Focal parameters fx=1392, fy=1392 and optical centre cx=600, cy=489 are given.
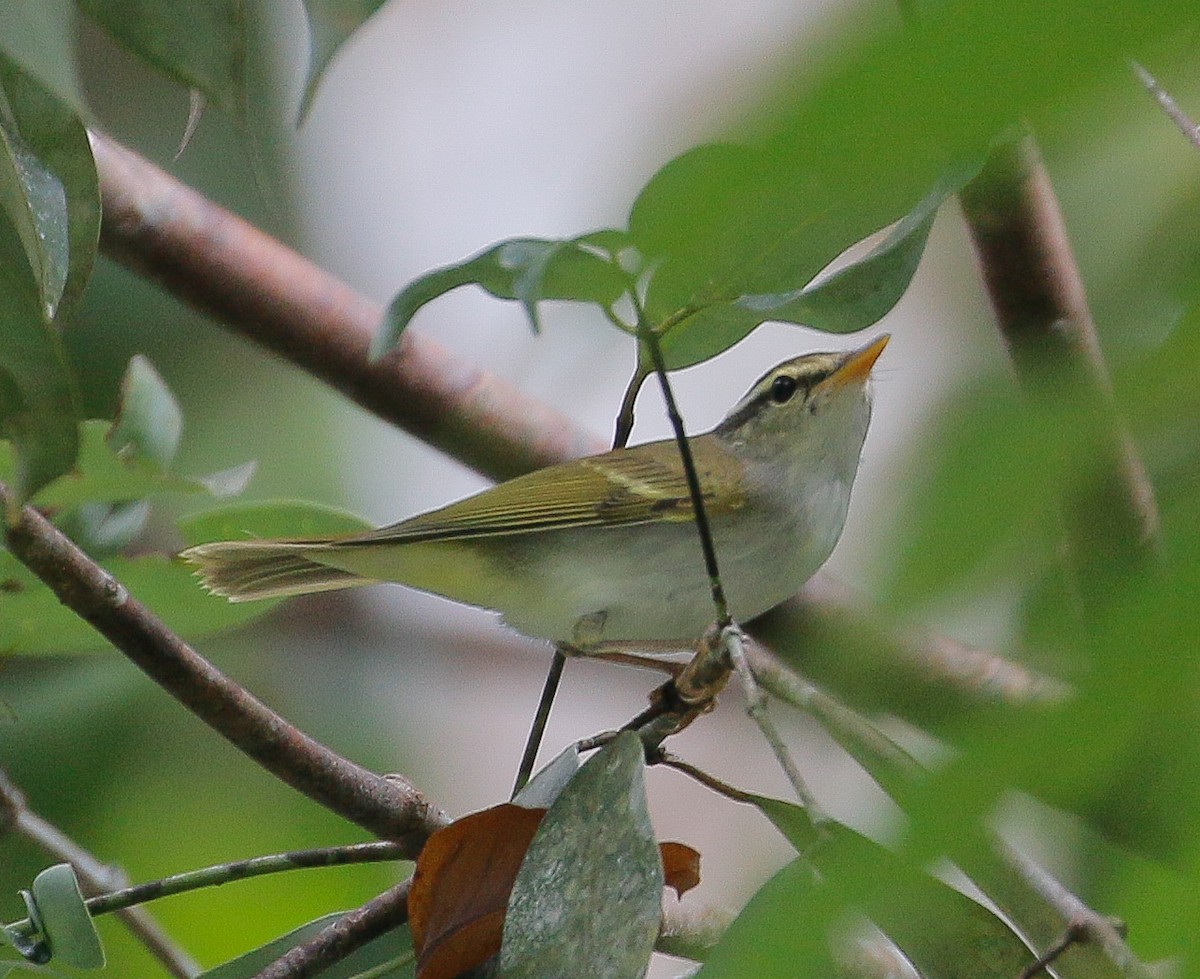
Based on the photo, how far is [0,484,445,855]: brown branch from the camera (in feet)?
3.76

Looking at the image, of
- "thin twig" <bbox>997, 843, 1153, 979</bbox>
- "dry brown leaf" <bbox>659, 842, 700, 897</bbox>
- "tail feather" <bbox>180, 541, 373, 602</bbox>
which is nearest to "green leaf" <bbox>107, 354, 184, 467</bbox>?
"tail feather" <bbox>180, 541, 373, 602</bbox>

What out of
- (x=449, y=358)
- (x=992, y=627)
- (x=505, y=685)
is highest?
(x=505, y=685)

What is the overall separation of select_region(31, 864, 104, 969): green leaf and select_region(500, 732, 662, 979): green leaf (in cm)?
31

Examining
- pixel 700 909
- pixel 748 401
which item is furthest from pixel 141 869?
pixel 700 909

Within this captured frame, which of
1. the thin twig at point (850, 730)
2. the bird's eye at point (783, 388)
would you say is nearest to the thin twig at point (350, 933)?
the thin twig at point (850, 730)

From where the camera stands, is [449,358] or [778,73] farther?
[449,358]

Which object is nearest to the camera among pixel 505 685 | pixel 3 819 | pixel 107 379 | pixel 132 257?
pixel 3 819

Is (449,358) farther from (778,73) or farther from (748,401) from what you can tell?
(778,73)

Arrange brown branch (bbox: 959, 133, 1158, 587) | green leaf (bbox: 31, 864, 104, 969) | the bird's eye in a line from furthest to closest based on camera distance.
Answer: the bird's eye < brown branch (bbox: 959, 133, 1158, 587) < green leaf (bbox: 31, 864, 104, 969)

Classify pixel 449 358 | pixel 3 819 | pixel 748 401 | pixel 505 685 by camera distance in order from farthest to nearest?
pixel 505 685 < pixel 748 401 < pixel 449 358 < pixel 3 819

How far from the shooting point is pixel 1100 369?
322 millimetres

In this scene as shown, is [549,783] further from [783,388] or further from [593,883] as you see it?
[783,388]

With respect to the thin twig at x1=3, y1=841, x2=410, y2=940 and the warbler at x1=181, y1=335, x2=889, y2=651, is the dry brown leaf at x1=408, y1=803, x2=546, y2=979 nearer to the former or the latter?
the thin twig at x1=3, y1=841, x2=410, y2=940

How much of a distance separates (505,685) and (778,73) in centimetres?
365
